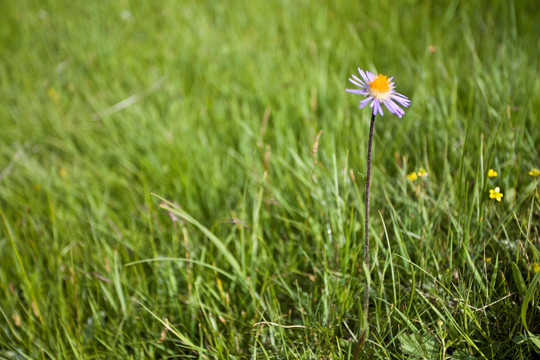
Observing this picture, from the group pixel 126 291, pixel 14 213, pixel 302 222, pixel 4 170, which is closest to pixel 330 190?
pixel 302 222

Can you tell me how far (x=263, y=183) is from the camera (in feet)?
4.62

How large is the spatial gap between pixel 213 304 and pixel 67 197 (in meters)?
1.02

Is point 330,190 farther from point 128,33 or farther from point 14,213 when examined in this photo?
point 128,33

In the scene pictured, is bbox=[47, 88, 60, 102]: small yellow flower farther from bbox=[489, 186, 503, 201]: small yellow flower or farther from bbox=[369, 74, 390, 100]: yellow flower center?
bbox=[489, 186, 503, 201]: small yellow flower

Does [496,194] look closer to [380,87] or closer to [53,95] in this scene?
[380,87]

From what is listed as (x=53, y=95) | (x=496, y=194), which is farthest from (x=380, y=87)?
(x=53, y=95)

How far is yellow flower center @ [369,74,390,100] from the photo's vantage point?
950 millimetres

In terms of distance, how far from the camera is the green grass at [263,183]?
1.13 meters

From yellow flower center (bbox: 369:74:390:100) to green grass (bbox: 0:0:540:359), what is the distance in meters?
0.24

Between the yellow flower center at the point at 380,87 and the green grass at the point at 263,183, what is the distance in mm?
243

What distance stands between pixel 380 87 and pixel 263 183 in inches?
22.8

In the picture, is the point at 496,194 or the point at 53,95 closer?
the point at 496,194

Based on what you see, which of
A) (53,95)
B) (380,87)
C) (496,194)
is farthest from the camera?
(53,95)

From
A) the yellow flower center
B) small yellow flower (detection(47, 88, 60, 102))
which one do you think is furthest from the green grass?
the yellow flower center
